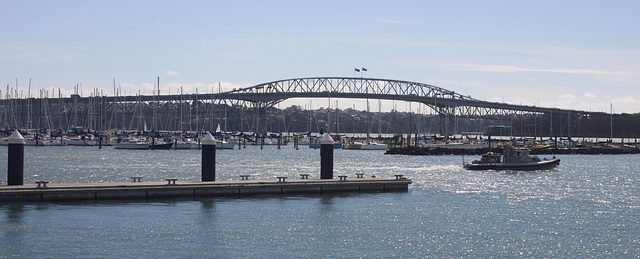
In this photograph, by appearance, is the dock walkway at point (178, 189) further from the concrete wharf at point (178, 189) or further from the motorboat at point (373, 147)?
the motorboat at point (373, 147)

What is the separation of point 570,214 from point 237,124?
552 feet

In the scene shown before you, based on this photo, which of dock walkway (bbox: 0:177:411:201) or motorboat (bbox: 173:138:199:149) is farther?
motorboat (bbox: 173:138:199:149)

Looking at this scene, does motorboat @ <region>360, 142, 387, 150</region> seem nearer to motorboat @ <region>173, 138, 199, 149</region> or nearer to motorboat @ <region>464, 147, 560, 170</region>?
motorboat @ <region>173, 138, 199, 149</region>

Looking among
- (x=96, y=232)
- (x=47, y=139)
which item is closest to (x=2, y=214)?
(x=96, y=232)

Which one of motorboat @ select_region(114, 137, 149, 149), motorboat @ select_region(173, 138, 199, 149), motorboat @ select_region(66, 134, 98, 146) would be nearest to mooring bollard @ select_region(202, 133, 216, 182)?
motorboat @ select_region(114, 137, 149, 149)

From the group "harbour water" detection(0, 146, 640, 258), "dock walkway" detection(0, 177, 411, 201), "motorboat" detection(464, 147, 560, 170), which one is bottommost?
"harbour water" detection(0, 146, 640, 258)

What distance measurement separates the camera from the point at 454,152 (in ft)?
302

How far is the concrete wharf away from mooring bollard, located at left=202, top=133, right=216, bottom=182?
768 mm

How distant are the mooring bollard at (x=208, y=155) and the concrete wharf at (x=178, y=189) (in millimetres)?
768

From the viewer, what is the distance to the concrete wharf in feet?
98.4

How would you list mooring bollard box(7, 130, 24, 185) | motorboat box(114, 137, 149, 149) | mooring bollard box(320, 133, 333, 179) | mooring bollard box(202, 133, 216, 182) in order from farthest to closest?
motorboat box(114, 137, 149, 149) < mooring bollard box(320, 133, 333, 179) < mooring bollard box(202, 133, 216, 182) < mooring bollard box(7, 130, 24, 185)

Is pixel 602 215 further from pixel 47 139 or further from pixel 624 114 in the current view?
pixel 624 114

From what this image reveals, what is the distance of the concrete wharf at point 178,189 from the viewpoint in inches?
1181

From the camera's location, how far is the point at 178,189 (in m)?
32.3
